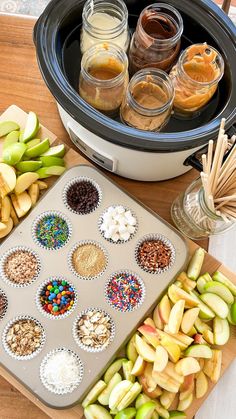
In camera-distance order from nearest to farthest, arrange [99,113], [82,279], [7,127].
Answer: [99,113]
[82,279]
[7,127]

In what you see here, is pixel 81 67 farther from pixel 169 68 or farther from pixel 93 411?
pixel 93 411

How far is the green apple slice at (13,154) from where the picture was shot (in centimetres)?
117

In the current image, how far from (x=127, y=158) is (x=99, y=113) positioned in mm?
112

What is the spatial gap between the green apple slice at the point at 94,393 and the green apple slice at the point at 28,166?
46 cm

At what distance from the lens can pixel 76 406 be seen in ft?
3.56

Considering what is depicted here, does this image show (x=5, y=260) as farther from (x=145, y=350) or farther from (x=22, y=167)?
(x=145, y=350)

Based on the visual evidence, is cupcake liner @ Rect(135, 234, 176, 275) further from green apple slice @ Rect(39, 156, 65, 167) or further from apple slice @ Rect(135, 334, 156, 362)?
green apple slice @ Rect(39, 156, 65, 167)

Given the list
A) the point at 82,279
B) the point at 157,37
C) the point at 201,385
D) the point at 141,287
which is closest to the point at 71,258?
the point at 82,279

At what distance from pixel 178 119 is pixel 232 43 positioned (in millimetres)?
179

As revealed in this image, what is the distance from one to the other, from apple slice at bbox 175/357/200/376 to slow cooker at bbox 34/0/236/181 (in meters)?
0.38

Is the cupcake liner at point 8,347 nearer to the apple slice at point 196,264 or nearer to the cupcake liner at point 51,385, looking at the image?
the cupcake liner at point 51,385

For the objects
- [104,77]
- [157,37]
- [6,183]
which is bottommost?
[6,183]

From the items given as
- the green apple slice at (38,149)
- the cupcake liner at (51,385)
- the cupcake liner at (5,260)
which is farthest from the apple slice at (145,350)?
the green apple slice at (38,149)

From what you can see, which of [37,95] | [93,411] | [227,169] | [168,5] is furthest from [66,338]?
[168,5]
